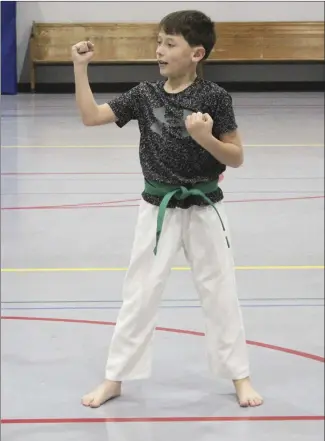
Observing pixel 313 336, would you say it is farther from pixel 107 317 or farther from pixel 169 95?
pixel 169 95

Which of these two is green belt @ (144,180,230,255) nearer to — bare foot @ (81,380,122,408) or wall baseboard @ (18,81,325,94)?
bare foot @ (81,380,122,408)

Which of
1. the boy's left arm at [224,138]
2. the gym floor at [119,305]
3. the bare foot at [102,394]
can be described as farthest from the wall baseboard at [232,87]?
the boy's left arm at [224,138]

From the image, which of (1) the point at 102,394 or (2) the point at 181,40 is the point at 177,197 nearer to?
(2) the point at 181,40

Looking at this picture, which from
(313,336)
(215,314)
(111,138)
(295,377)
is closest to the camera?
(215,314)

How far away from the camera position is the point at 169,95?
2.35 meters

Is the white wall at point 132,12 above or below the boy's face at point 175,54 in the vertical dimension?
below

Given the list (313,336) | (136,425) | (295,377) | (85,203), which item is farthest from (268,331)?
(85,203)

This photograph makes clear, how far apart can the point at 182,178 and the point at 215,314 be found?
47 cm

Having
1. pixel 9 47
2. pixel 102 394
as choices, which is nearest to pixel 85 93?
pixel 102 394

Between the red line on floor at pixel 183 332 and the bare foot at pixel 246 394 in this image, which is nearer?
the bare foot at pixel 246 394

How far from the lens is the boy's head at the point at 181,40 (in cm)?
230

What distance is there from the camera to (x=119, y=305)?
11.4ft

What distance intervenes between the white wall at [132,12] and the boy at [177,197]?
986 cm

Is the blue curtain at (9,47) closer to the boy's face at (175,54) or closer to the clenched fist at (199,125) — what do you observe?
the boy's face at (175,54)
